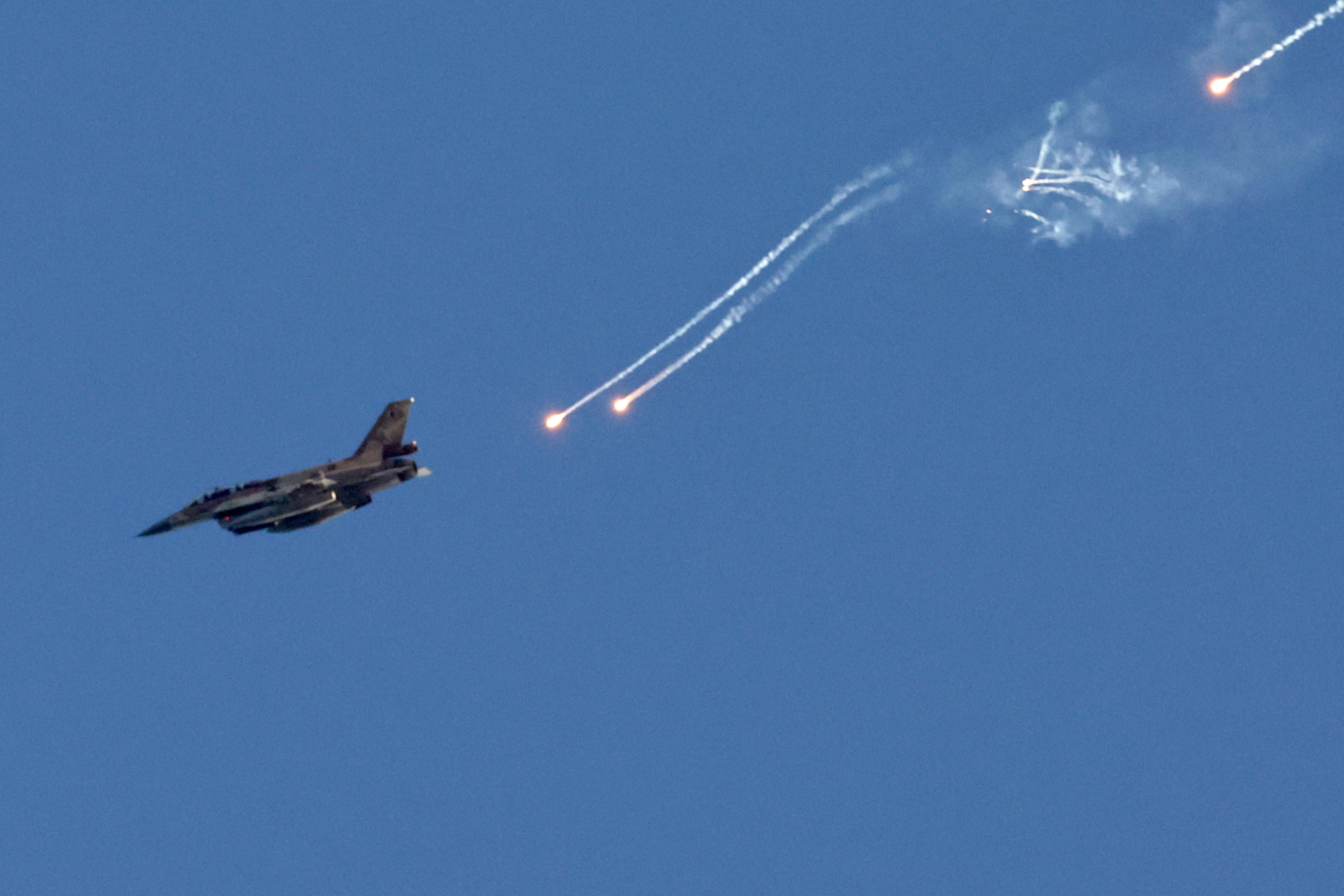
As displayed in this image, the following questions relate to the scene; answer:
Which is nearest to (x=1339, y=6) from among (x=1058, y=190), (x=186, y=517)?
(x=1058, y=190)

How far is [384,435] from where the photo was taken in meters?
96.2

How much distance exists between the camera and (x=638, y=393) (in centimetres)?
9931

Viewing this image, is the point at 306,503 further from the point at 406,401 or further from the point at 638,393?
the point at 638,393

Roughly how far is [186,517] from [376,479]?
10.4 m

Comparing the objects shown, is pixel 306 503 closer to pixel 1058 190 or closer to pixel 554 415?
pixel 554 415

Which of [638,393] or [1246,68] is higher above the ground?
[1246,68]

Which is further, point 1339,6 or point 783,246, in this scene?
point 783,246

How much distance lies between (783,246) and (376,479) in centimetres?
2495

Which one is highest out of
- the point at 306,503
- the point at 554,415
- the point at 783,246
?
the point at 783,246

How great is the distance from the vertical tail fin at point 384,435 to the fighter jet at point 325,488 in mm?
27

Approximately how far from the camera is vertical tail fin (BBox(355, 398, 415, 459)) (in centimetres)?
9606

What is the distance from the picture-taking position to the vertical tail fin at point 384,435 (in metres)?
96.1

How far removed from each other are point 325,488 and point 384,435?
13.5 feet

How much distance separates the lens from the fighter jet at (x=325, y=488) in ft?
311
